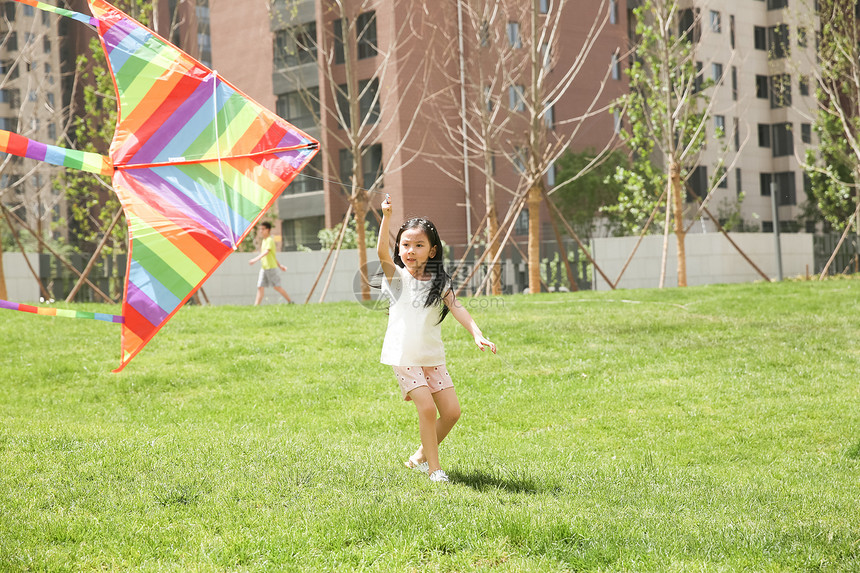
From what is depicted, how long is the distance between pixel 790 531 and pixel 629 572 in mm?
1327

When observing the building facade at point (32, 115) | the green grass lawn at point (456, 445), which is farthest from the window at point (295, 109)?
the green grass lawn at point (456, 445)

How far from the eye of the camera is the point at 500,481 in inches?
248

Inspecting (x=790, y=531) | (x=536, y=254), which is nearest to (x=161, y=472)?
(x=790, y=531)

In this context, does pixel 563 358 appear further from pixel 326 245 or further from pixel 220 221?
pixel 326 245

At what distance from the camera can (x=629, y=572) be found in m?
4.38

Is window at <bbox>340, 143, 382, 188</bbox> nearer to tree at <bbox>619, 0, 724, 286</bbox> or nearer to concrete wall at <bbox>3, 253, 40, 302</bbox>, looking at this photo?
tree at <bbox>619, 0, 724, 286</bbox>

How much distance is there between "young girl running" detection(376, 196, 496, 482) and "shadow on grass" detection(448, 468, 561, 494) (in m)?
0.23

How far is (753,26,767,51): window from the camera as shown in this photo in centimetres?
4978

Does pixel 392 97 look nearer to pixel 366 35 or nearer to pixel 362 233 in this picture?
pixel 366 35

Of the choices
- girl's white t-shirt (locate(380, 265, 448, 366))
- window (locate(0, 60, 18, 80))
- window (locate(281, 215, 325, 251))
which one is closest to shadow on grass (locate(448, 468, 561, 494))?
girl's white t-shirt (locate(380, 265, 448, 366))

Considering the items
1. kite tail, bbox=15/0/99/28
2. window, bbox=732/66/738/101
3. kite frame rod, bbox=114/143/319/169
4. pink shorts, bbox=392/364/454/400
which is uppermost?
window, bbox=732/66/738/101

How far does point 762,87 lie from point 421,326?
161 feet

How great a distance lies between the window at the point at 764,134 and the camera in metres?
50.3

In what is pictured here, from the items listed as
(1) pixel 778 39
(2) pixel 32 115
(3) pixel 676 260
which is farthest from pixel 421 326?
(1) pixel 778 39
